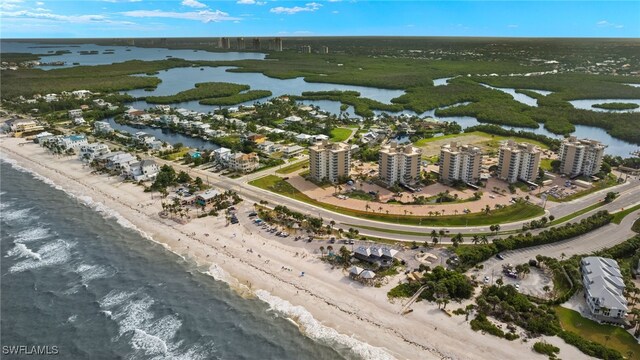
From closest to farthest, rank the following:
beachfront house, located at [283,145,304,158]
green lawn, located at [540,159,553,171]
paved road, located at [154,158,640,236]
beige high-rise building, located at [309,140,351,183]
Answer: paved road, located at [154,158,640,236]
beige high-rise building, located at [309,140,351,183]
green lawn, located at [540,159,553,171]
beachfront house, located at [283,145,304,158]

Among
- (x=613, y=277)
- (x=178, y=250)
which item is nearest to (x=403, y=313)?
(x=613, y=277)

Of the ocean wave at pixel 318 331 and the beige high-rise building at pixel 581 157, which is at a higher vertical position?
the beige high-rise building at pixel 581 157

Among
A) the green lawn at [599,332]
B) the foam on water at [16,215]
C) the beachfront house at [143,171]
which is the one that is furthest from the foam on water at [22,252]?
the green lawn at [599,332]

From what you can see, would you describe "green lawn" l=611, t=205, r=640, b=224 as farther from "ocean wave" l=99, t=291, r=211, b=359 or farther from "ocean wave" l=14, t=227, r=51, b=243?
"ocean wave" l=14, t=227, r=51, b=243

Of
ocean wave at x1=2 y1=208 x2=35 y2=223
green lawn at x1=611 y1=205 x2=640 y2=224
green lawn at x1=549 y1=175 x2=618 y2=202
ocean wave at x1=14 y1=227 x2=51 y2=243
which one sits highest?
green lawn at x1=549 y1=175 x2=618 y2=202

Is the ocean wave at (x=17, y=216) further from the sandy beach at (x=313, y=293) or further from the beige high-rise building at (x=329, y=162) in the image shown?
the beige high-rise building at (x=329, y=162)

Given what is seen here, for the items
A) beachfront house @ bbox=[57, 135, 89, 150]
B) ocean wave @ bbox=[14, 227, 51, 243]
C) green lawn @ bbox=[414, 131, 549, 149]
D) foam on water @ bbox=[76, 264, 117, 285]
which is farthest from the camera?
green lawn @ bbox=[414, 131, 549, 149]

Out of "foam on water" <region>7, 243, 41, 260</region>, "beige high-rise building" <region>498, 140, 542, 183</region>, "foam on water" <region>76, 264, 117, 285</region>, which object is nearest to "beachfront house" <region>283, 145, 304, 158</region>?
"beige high-rise building" <region>498, 140, 542, 183</region>

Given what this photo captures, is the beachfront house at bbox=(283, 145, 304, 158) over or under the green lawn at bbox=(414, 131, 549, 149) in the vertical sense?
under
